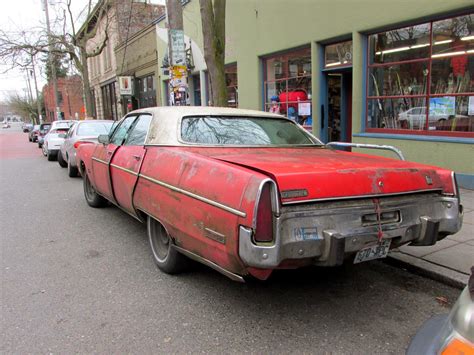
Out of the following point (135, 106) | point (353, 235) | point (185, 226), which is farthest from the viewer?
point (135, 106)

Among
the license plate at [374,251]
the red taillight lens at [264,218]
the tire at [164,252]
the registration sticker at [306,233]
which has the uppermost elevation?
the red taillight lens at [264,218]

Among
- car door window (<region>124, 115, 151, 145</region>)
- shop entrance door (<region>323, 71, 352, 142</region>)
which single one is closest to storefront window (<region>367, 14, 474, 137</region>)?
shop entrance door (<region>323, 71, 352, 142</region>)

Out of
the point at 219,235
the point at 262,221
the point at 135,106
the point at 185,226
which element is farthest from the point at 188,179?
the point at 135,106

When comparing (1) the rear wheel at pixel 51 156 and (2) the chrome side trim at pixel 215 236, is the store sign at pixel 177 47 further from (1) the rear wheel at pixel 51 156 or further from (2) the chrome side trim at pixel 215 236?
(1) the rear wheel at pixel 51 156

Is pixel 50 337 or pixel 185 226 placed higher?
pixel 185 226

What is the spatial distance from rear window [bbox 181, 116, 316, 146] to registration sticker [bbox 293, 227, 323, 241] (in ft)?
5.43

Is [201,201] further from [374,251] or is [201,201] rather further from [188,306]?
[374,251]

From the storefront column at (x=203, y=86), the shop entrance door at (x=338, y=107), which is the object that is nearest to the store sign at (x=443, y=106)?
the shop entrance door at (x=338, y=107)

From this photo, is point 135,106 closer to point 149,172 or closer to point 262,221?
point 149,172

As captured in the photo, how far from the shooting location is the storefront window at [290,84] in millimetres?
10523

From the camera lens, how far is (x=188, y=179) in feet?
10.8

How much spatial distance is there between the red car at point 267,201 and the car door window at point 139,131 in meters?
0.30

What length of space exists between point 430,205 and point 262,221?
5.14 ft

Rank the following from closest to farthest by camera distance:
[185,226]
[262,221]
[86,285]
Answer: [262,221] → [185,226] → [86,285]
